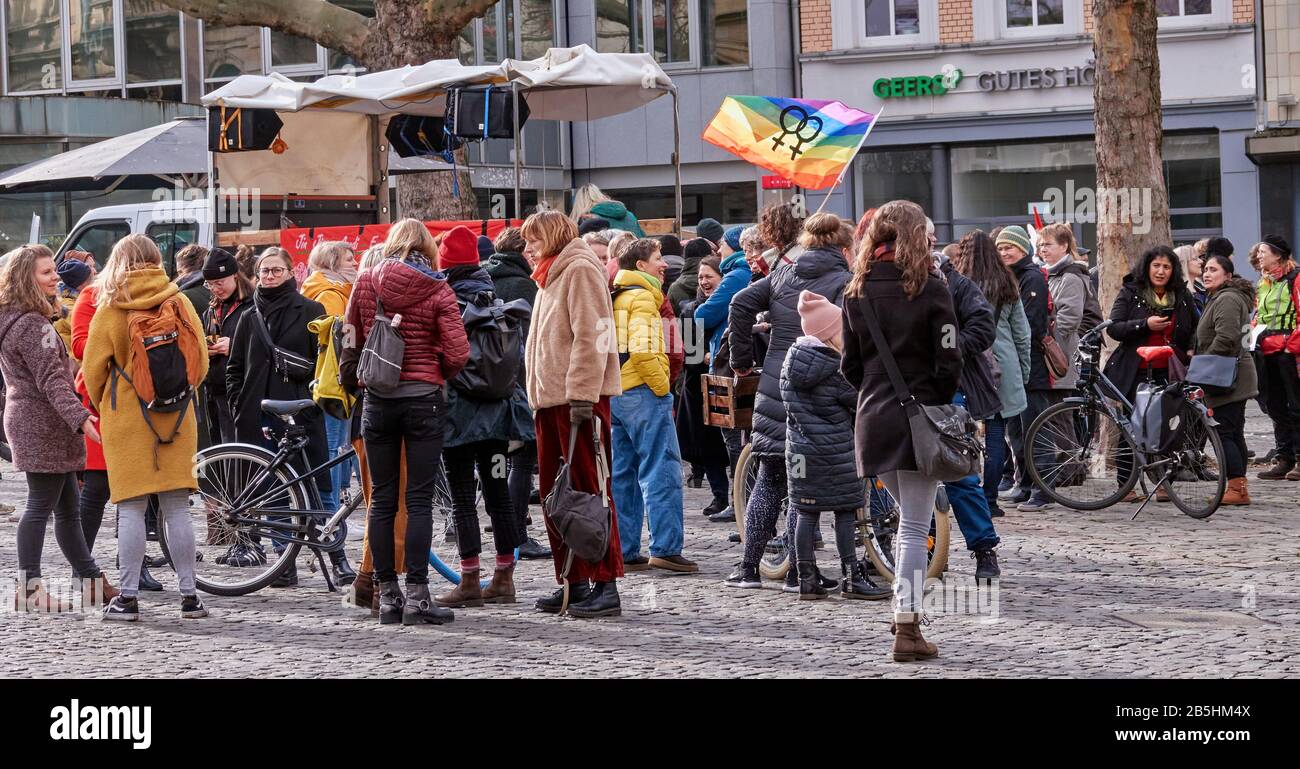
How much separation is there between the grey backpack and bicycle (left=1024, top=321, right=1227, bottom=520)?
5.33 meters

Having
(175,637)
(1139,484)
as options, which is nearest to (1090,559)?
(1139,484)

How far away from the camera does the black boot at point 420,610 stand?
27.0ft

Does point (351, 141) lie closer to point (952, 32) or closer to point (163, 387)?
point (163, 387)

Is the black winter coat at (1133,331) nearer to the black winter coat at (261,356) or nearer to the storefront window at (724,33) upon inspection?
the black winter coat at (261,356)

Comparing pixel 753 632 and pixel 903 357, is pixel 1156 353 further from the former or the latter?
pixel 903 357

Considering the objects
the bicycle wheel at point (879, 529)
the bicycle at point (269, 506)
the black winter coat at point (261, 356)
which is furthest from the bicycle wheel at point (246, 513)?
the bicycle wheel at point (879, 529)

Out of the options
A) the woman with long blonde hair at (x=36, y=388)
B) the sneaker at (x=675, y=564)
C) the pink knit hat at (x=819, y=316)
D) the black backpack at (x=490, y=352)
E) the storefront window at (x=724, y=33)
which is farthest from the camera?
the storefront window at (x=724, y=33)

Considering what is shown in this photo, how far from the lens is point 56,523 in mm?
8945

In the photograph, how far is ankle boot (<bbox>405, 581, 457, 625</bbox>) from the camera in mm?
8242

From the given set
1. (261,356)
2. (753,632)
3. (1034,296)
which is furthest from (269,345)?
(1034,296)

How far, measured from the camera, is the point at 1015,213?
2719cm

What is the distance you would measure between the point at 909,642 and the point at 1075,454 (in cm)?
489

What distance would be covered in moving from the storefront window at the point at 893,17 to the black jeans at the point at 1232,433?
16504 millimetres

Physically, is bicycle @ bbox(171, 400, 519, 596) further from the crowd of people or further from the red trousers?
the red trousers
